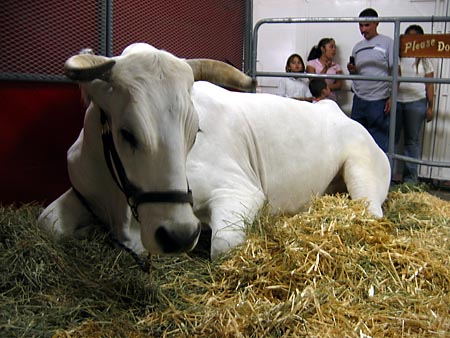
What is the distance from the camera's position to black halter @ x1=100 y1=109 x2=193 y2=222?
Result: 1907 millimetres

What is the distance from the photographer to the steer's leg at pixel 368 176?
337 cm

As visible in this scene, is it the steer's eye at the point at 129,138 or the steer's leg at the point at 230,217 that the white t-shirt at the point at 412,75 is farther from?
the steer's eye at the point at 129,138

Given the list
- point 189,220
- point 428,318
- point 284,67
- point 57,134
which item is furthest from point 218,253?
point 284,67

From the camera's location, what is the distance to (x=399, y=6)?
22.9 ft

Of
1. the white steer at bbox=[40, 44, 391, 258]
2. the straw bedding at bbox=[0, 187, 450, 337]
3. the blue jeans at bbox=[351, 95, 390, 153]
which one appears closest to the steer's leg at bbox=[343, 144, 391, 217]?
the white steer at bbox=[40, 44, 391, 258]

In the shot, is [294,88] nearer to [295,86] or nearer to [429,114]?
[295,86]

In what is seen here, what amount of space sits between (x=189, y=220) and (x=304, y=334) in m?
0.54

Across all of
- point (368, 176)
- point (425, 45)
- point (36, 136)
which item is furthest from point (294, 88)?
point (36, 136)

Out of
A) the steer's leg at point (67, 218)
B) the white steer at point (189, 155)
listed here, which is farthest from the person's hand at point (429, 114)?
the steer's leg at point (67, 218)

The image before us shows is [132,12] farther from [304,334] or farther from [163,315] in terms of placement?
[304,334]

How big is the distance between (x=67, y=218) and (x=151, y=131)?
90 cm

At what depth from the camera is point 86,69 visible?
196 centimetres

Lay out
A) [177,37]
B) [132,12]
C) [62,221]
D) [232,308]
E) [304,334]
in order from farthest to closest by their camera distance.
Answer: [177,37]
[132,12]
[62,221]
[232,308]
[304,334]

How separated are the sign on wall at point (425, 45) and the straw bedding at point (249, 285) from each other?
2767 mm
